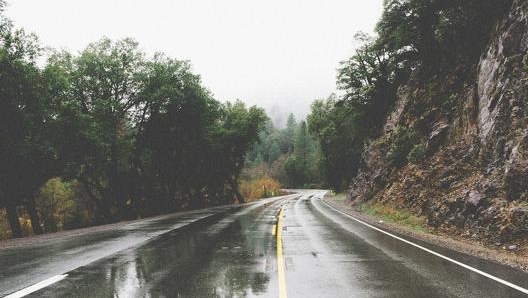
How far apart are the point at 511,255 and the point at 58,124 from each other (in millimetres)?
21767

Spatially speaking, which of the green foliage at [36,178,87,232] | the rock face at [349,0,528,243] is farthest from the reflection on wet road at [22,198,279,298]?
the green foliage at [36,178,87,232]

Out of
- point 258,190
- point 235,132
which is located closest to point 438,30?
point 235,132

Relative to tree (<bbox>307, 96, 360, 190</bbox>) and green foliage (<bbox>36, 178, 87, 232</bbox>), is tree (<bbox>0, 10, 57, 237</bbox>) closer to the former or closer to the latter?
green foliage (<bbox>36, 178, 87, 232</bbox>)

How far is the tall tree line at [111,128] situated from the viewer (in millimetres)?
19453

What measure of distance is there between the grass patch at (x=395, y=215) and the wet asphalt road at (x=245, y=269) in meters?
6.06

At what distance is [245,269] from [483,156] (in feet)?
43.3

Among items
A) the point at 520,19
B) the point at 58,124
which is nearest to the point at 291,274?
the point at 520,19

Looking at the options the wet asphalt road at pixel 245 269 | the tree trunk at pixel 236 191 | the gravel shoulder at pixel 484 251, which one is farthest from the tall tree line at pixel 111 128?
the gravel shoulder at pixel 484 251

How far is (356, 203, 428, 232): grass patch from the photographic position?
61.5ft

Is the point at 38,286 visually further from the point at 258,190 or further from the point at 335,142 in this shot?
the point at 258,190

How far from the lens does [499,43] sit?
19266 mm

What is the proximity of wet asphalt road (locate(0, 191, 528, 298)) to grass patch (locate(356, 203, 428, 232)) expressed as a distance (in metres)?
6.06

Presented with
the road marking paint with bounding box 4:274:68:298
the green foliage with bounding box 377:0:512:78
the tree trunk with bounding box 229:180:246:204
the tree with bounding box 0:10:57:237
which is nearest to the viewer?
the road marking paint with bounding box 4:274:68:298

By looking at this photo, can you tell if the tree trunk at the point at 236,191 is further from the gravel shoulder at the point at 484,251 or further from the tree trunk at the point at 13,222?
the gravel shoulder at the point at 484,251
